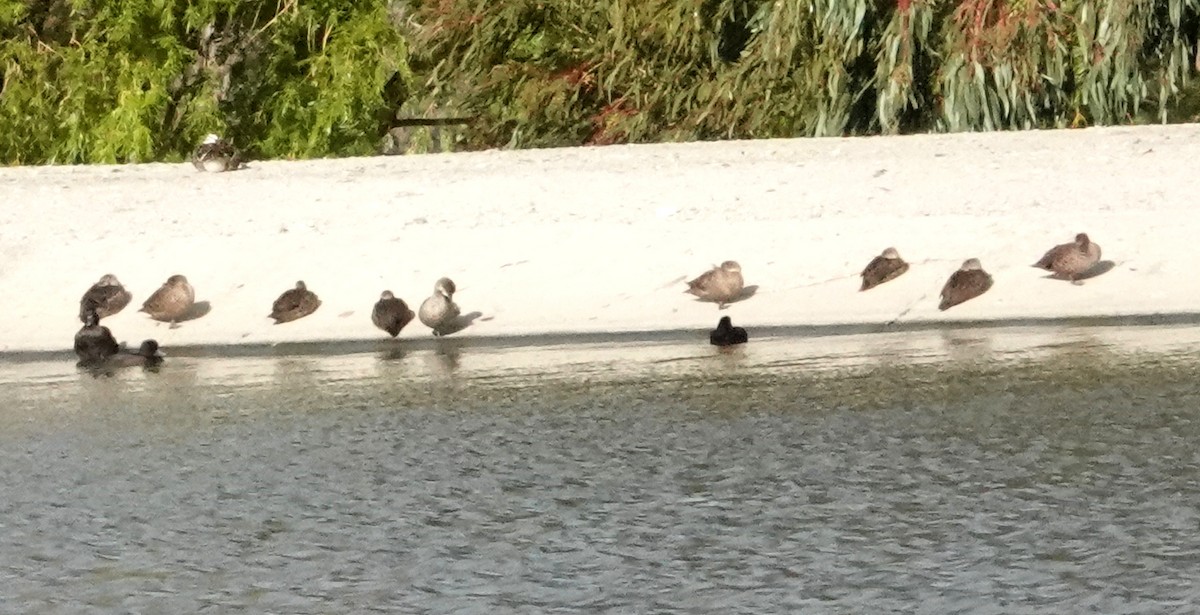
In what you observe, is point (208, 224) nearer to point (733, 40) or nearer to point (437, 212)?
point (437, 212)

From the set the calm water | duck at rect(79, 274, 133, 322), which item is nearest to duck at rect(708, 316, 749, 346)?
the calm water

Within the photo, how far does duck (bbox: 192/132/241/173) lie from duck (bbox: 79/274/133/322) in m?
4.73

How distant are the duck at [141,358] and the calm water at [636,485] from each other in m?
1.39

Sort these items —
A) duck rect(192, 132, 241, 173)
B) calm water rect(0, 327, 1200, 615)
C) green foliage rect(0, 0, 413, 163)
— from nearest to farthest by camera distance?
calm water rect(0, 327, 1200, 615) < duck rect(192, 132, 241, 173) < green foliage rect(0, 0, 413, 163)

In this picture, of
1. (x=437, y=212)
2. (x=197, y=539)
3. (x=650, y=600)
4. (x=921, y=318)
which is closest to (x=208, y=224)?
(x=437, y=212)

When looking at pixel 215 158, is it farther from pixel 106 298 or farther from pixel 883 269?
pixel 883 269

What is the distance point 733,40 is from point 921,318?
10.8m

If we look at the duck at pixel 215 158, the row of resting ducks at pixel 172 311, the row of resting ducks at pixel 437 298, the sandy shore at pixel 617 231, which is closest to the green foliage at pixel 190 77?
the duck at pixel 215 158

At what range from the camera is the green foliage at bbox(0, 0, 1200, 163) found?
24.4 metres

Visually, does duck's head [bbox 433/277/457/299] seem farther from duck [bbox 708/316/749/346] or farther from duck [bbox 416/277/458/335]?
duck [bbox 708/316/749/346]

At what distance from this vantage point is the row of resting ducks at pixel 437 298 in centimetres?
1728

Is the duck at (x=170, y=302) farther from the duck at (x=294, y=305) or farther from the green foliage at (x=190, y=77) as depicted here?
the green foliage at (x=190, y=77)

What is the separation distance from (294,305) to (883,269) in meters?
4.65

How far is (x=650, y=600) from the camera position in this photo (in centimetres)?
820
